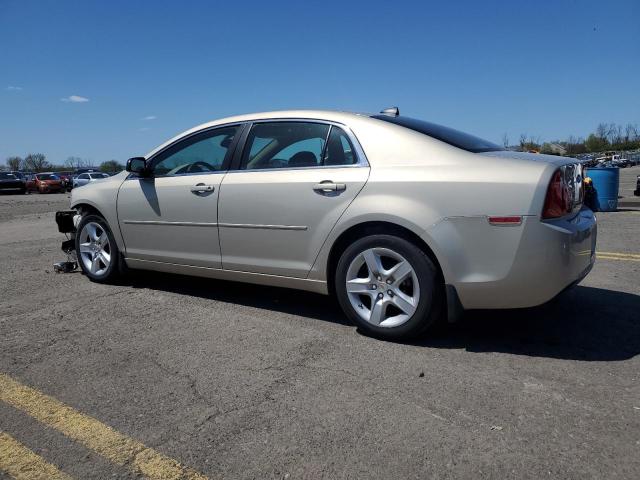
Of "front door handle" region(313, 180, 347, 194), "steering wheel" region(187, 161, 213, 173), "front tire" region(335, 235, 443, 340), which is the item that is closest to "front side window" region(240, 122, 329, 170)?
"front door handle" region(313, 180, 347, 194)

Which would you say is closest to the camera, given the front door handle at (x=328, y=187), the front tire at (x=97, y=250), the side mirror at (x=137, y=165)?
the front door handle at (x=328, y=187)

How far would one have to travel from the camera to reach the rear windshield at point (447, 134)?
352 cm

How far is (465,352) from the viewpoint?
3.23 m

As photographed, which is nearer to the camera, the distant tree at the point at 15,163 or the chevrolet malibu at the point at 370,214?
the chevrolet malibu at the point at 370,214

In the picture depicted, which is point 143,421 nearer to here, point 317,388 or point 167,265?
point 317,388

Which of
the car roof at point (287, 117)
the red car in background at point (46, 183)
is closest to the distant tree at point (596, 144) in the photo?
the red car in background at point (46, 183)

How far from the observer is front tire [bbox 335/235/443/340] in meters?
3.23

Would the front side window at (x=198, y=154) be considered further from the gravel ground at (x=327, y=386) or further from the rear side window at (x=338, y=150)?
the gravel ground at (x=327, y=386)

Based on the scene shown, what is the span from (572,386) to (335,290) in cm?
165

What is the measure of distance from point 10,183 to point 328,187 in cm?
3589

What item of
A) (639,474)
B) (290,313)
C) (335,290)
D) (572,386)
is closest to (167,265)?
(290,313)

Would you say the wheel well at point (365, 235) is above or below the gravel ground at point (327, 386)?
above

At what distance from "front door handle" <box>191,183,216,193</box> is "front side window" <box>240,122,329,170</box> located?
12.3 inches

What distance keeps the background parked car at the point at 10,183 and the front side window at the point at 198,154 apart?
33826 mm
